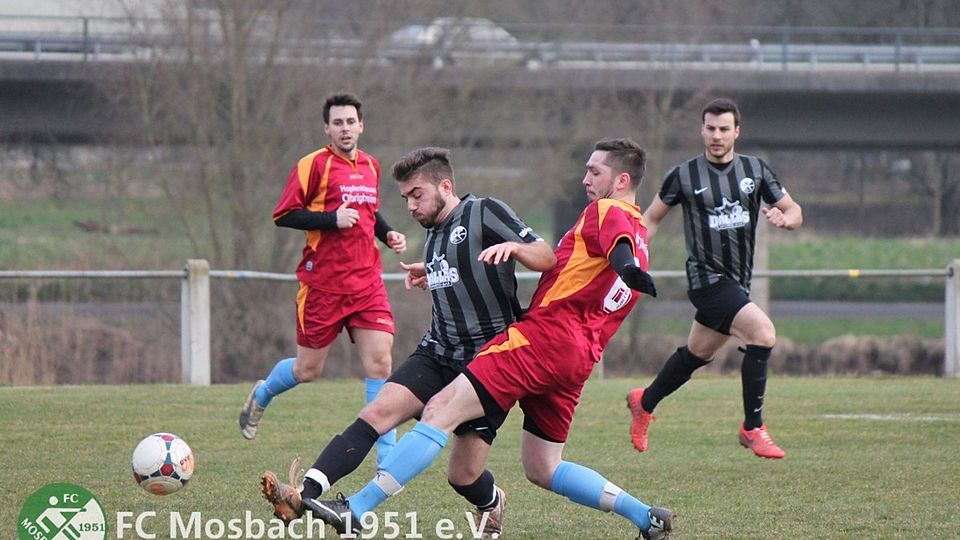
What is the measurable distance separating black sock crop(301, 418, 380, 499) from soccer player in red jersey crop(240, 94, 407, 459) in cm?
207

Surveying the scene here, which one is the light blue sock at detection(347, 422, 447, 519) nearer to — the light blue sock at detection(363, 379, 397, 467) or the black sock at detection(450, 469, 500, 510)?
the black sock at detection(450, 469, 500, 510)

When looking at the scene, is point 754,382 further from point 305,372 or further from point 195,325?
point 195,325

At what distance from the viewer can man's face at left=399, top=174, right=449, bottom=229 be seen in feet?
18.4

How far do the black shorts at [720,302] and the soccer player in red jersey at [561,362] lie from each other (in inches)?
83.4

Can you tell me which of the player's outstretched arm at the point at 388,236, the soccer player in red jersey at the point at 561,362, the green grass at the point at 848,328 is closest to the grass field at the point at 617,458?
the soccer player in red jersey at the point at 561,362

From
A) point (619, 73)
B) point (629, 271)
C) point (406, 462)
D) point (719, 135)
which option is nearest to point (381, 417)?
point (406, 462)

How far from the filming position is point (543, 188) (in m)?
22.2

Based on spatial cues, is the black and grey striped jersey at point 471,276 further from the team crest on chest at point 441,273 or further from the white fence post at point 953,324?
the white fence post at point 953,324

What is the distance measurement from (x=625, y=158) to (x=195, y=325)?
725cm

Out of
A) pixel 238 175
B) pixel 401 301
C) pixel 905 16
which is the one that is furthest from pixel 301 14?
pixel 905 16

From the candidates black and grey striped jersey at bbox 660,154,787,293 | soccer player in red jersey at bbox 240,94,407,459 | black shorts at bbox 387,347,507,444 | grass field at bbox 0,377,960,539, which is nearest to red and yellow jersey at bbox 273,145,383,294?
soccer player in red jersey at bbox 240,94,407,459

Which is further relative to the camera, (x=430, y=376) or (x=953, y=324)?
(x=953, y=324)

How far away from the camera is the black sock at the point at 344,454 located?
5426 mm

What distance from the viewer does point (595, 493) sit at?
5473 mm
